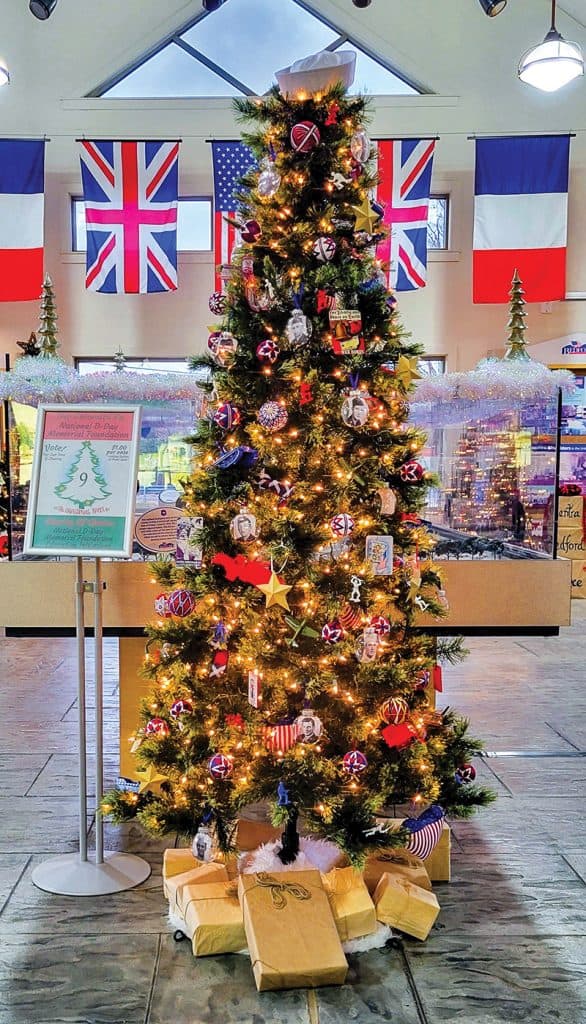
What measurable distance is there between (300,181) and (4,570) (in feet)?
5.54

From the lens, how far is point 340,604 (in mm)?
2145

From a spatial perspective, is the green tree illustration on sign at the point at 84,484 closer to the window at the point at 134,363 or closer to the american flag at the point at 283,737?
the american flag at the point at 283,737

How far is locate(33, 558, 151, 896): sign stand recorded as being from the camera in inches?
89.7

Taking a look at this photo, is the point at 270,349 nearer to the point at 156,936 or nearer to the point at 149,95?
the point at 156,936

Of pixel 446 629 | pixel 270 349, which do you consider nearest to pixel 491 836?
pixel 446 629

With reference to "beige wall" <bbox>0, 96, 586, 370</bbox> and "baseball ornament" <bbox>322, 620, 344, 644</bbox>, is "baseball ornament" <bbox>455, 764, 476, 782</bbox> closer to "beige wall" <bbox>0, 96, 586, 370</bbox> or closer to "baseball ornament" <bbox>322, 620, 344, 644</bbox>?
"baseball ornament" <bbox>322, 620, 344, 644</bbox>

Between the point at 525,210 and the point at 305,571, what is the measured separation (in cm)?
664

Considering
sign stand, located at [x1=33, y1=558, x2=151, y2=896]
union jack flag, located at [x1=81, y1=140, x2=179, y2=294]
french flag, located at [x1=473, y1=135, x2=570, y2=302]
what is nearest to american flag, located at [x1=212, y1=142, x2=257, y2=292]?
union jack flag, located at [x1=81, y1=140, x2=179, y2=294]

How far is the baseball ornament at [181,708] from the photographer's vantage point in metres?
2.19

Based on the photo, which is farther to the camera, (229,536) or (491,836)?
(491,836)

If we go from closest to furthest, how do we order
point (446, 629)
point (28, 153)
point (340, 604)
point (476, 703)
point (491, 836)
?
point (340, 604) < point (491, 836) < point (446, 629) < point (476, 703) < point (28, 153)

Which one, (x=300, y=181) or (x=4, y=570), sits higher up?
(x=300, y=181)

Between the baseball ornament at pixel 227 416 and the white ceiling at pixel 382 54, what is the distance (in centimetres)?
742

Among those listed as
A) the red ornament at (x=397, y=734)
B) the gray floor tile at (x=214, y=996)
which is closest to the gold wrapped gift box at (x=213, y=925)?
the gray floor tile at (x=214, y=996)
